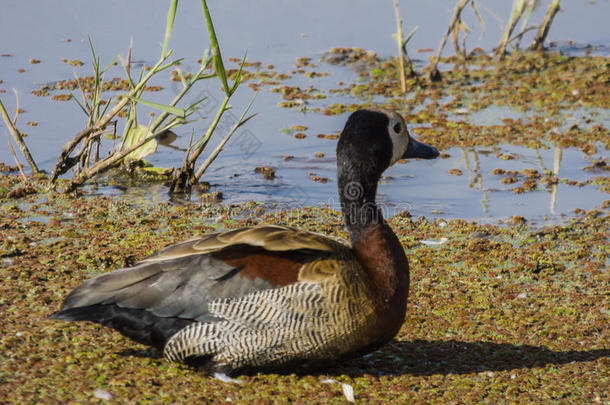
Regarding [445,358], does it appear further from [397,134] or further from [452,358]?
[397,134]

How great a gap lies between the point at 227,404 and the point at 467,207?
12.8 feet

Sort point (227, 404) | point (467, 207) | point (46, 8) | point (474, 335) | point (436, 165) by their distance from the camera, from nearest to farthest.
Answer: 1. point (227, 404)
2. point (474, 335)
3. point (467, 207)
4. point (436, 165)
5. point (46, 8)

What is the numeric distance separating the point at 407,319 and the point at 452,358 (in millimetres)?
564

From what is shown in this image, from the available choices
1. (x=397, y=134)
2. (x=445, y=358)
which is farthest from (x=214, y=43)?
(x=445, y=358)

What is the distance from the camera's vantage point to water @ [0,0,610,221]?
7.61 m

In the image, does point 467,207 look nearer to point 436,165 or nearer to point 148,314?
point 436,165

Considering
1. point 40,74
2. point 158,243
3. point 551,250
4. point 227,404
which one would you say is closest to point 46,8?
point 40,74

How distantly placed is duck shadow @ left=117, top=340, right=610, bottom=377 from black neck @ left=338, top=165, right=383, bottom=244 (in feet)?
2.32

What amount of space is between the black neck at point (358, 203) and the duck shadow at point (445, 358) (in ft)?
2.32

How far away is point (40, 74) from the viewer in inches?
420

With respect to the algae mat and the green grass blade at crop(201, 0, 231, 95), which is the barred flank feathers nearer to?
the algae mat

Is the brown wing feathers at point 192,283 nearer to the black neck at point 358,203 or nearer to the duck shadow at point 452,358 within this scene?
the black neck at point 358,203

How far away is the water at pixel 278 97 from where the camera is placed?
7613 mm

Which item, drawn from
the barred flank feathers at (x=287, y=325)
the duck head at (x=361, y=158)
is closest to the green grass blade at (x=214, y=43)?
the duck head at (x=361, y=158)
